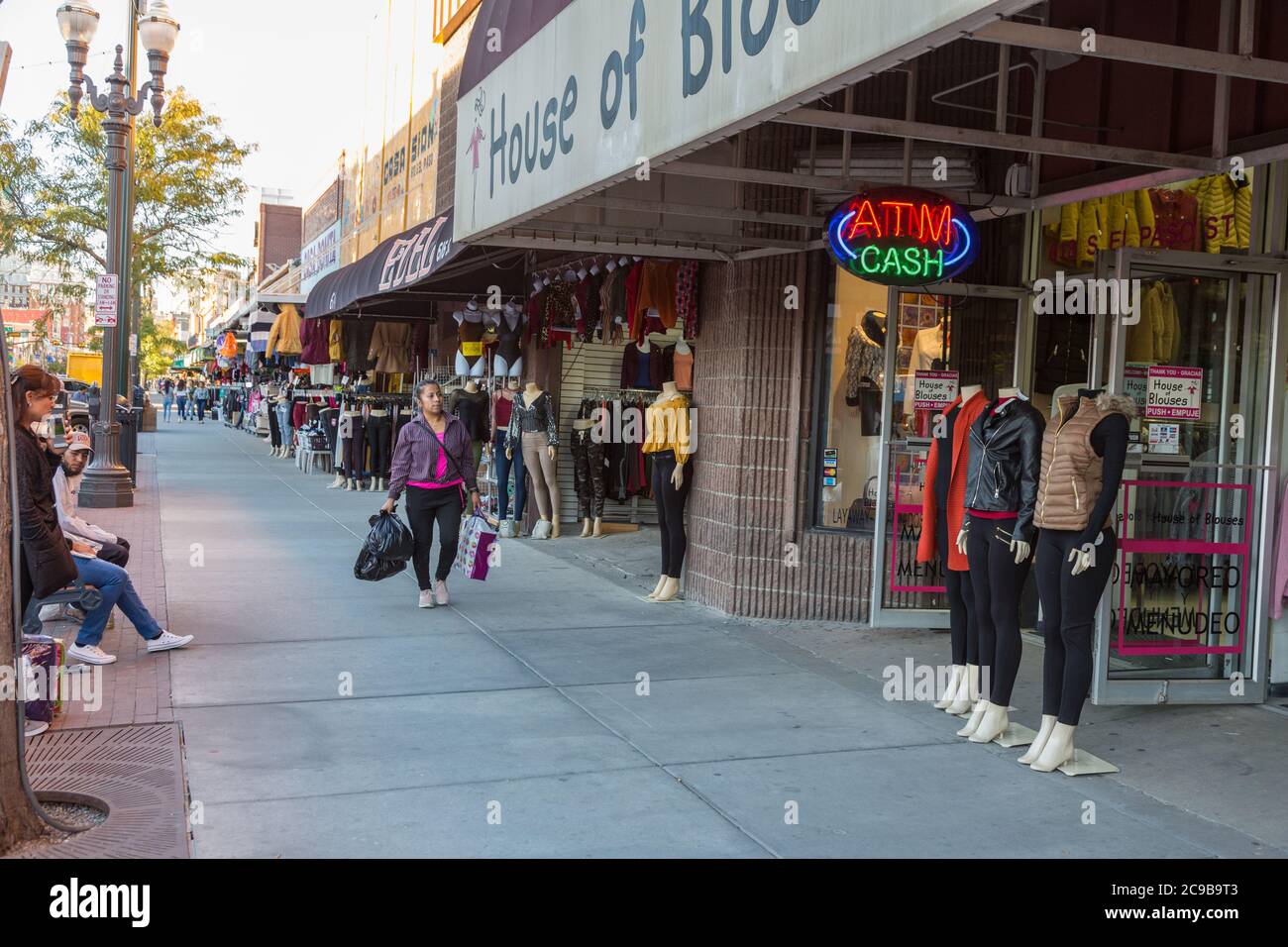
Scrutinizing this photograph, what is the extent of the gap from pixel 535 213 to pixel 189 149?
27.3 meters

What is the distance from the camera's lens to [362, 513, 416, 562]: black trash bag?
9.23 meters

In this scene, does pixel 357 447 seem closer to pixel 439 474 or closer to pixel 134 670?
pixel 439 474

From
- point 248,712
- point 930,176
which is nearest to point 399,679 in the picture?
point 248,712

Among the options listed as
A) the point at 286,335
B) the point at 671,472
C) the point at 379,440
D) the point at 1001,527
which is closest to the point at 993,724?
the point at 1001,527

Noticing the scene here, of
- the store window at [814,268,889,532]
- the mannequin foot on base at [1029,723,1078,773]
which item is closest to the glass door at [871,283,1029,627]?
the store window at [814,268,889,532]

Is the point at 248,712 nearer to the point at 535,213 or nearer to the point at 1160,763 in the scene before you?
the point at 535,213

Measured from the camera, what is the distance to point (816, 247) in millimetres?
9188

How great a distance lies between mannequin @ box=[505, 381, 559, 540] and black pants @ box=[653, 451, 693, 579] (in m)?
3.63

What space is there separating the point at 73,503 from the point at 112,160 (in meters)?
10.5

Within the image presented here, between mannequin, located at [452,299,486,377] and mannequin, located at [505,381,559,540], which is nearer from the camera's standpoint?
mannequin, located at [505,381,559,540]

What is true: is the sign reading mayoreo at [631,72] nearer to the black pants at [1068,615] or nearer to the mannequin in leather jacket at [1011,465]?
the mannequin in leather jacket at [1011,465]

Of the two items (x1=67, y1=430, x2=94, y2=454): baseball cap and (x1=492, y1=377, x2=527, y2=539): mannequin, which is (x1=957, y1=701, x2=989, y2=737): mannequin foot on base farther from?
(x1=492, y1=377, x2=527, y2=539): mannequin

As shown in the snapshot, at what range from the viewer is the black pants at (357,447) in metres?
19.3

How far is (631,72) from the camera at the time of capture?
269 inches
